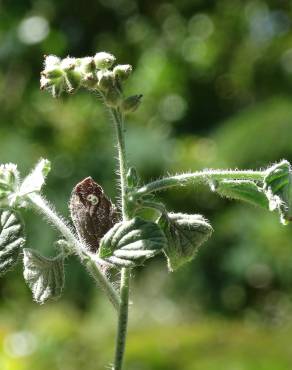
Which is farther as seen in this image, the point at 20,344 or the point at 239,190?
the point at 20,344

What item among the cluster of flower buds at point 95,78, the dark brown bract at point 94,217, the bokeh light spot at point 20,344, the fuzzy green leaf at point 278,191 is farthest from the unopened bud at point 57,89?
the bokeh light spot at point 20,344

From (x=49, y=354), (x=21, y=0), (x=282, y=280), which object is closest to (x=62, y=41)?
(x=21, y=0)

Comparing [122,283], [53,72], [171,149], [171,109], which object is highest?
[171,109]

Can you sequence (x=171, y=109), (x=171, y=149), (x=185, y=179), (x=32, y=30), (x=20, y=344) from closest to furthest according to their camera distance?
(x=185, y=179)
(x=20, y=344)
(x=32, y=30)
(x=171, y=149)
(x=171, y=109)

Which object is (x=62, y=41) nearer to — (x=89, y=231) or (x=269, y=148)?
(x=269, y=148)

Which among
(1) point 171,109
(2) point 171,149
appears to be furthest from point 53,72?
(1) point 171,109

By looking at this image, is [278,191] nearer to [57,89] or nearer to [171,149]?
[57,89]

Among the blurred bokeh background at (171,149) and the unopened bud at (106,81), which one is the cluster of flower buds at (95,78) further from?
the blurred bokeh background at (171,149)
